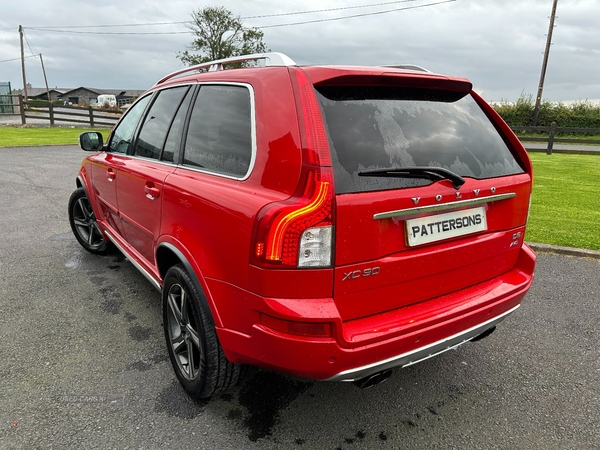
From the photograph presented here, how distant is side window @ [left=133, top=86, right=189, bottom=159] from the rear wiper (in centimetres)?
154

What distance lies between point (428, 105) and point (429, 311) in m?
1.06

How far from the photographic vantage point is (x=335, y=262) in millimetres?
1753

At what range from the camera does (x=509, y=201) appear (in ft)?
7.75

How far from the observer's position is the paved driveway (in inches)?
86.3

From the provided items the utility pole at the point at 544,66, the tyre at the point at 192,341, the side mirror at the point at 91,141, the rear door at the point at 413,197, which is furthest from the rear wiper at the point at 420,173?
the utility pole at the point at 544,66

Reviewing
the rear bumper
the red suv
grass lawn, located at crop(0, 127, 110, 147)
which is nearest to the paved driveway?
the red suv

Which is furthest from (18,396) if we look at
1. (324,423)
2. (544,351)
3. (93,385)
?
(544,351)

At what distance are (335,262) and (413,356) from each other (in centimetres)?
63

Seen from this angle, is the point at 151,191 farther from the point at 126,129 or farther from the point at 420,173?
the point at 420,173

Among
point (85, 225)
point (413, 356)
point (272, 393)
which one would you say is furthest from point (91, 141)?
point (413, 356)

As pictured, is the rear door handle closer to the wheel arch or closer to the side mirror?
the wheel arch

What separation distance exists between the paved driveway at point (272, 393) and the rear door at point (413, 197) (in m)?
0.76

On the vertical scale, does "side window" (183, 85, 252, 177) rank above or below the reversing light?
above

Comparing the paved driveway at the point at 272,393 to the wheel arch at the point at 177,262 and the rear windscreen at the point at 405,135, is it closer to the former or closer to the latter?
the wheel arch at the point at 177,262
